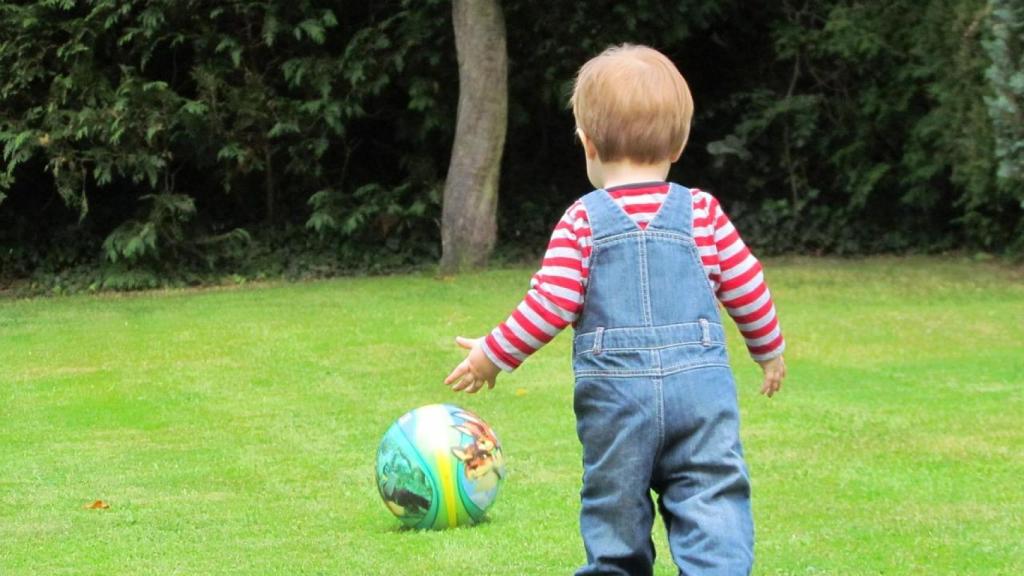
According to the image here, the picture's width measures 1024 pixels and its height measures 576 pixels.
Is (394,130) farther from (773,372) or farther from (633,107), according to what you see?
(633,107)

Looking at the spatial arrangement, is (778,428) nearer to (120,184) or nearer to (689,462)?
(689,462)

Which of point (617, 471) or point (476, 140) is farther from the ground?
point (617, 471)

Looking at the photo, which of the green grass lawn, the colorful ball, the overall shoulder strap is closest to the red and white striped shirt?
the overall shoulder strap

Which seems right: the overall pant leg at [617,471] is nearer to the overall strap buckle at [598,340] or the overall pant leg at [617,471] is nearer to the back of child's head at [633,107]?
the overall strap buckle at [598,340]

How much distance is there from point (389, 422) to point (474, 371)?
17.4 ft

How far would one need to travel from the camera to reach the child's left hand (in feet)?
13.5

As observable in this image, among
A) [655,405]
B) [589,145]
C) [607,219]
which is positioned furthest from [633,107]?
[655,405]

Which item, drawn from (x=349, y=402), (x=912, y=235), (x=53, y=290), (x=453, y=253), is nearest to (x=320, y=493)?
(x=349, y=402)

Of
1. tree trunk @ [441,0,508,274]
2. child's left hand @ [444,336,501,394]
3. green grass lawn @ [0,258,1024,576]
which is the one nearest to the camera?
child's left hand @ [444,336,501,394]

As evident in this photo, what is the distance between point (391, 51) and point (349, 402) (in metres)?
9.32

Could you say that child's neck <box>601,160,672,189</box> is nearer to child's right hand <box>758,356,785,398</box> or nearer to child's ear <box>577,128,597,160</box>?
child's ear <box>577,128,597,160</box>

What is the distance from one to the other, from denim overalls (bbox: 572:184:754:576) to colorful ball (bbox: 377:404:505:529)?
7.38 feet

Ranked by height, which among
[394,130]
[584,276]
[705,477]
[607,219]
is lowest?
[394,130]

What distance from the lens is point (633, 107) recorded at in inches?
155
